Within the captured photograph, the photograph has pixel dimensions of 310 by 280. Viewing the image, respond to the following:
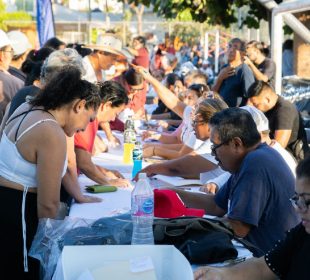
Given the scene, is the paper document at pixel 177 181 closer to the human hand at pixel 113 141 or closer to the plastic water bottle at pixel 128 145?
the plastic water bottle at pixel 128 145

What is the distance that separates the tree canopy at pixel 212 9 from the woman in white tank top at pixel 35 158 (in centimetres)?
851

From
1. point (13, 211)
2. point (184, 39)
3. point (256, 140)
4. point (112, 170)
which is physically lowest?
point (184, 39)

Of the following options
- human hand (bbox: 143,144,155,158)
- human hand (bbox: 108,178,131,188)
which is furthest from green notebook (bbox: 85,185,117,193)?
human hand (bbox: 143,144,155,158)

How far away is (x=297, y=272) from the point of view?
232 cm

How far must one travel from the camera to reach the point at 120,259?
229cm

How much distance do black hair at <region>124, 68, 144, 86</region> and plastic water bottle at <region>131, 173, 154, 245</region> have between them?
4.75 metres

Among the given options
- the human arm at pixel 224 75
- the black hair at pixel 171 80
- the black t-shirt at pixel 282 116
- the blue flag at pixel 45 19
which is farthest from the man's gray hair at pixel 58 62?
the blue flag at pixel 45 19

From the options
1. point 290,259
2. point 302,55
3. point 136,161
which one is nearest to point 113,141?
point 136,161

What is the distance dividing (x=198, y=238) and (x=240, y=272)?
242mm

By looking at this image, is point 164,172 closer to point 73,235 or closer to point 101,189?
point 101,189

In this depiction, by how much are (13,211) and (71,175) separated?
0.66 metres

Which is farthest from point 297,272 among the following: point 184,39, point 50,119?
point 184,39

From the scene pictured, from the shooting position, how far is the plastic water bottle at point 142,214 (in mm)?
2695

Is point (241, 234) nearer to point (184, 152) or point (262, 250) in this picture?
point (262, 250)
